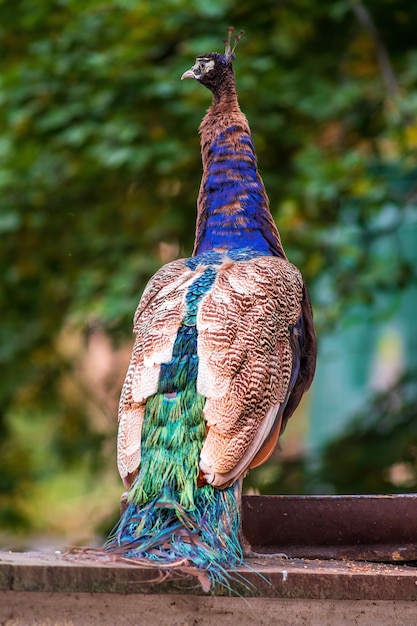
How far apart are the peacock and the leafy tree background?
2.38m

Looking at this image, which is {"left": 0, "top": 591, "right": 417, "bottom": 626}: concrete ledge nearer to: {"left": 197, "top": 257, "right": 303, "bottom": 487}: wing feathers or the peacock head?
{"left": 197, "top": 257, "right": 303, "bottom": 487}: wing feathers

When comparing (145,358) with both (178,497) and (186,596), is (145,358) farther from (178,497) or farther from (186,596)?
(186,596)

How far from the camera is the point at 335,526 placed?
15.9 feet

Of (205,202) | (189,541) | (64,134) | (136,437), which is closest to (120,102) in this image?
(64,134)

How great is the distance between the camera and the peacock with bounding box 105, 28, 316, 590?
4223 mm

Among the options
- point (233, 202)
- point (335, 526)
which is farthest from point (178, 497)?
point (233, 202)

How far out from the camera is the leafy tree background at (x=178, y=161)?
8.12 metres

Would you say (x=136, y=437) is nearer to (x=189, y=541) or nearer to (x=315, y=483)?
(x=189, y=541)

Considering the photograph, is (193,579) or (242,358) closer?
(193,579)

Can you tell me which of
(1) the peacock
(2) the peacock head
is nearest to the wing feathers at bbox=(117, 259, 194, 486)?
(1) the peacock

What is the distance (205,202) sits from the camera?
234 inches

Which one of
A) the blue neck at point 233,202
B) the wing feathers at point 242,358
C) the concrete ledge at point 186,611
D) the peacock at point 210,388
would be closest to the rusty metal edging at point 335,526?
the peacock at point 210,388

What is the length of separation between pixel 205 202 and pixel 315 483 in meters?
3.74

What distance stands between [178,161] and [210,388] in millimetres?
4126
